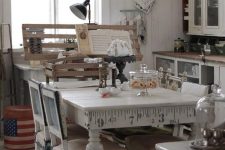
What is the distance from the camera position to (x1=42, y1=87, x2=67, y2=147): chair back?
276 centimetres

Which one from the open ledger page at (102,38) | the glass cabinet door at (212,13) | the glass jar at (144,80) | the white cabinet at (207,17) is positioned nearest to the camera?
the glass jar at (144,80)

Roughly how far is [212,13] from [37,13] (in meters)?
2.10

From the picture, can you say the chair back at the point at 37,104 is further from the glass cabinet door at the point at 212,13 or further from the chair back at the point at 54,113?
the glass cabinet door at the point at 212,13

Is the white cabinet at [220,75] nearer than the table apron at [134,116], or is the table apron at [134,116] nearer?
the table apron at [134,116]

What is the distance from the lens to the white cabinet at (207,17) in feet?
16.9

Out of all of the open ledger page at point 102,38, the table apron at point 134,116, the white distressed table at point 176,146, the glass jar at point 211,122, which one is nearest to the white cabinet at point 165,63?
A: the open ledger page at point 102,38

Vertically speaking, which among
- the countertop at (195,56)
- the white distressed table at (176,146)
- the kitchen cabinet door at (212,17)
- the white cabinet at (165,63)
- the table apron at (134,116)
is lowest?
the table apron at (134,116)

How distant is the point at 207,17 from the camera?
5.43 meters

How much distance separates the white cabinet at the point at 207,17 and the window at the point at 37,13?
1284 millimetres

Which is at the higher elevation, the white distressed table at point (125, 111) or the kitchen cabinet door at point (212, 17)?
the kitchen cabinet door at point (212, 17)

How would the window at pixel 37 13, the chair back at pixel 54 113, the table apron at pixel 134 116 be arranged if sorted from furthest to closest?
the window at pixel 37 13
the chair back at pixel 54 113
the table apron at pixel 134 116

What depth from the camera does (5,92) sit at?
5.48 meters

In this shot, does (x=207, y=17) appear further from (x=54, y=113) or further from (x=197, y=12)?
(x=54, y=113)

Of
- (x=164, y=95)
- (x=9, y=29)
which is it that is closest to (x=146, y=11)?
(x=9, y=29)
